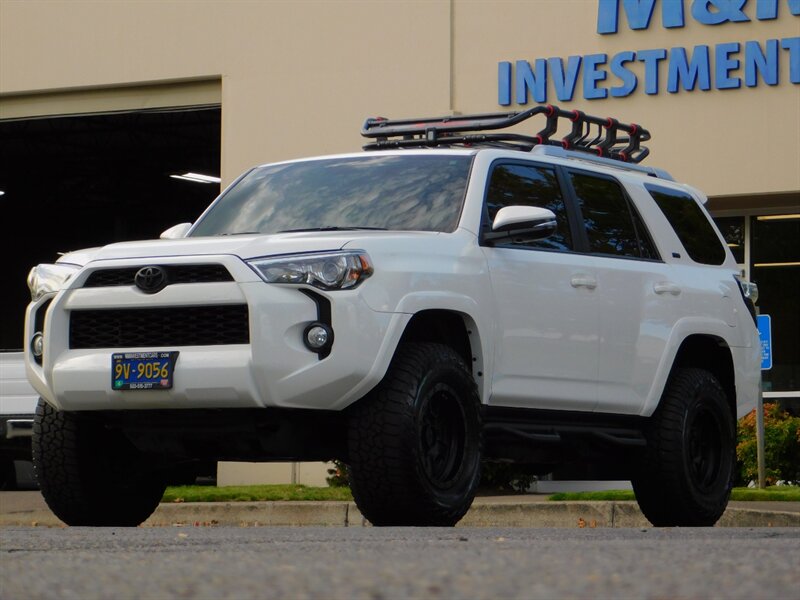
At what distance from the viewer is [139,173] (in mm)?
34562

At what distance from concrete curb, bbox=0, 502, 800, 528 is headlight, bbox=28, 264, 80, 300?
404cm

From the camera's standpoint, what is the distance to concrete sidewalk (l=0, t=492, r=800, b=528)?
11.8m

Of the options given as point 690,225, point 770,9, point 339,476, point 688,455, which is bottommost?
point 339,476

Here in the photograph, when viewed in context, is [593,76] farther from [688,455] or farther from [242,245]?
[242,245]

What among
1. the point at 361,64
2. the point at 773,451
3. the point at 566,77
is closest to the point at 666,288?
the point at 773,451

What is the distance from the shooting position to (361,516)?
505 inches

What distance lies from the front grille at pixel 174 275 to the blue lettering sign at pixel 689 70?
11004 mm

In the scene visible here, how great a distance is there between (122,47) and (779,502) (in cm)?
1123

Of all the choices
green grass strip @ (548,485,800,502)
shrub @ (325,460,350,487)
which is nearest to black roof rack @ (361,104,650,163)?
green grass strip @ (548,485,800,502)

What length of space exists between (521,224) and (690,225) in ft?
7.94

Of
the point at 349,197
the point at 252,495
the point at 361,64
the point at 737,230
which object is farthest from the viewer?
the point at 361,64

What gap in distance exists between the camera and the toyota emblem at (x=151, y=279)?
7605mm

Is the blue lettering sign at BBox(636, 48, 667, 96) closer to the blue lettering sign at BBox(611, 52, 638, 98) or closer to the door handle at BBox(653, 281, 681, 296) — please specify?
the blue lettering sign at BBox(611, 52, 638, 98)

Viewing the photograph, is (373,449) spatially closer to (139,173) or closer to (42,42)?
(42,42)
